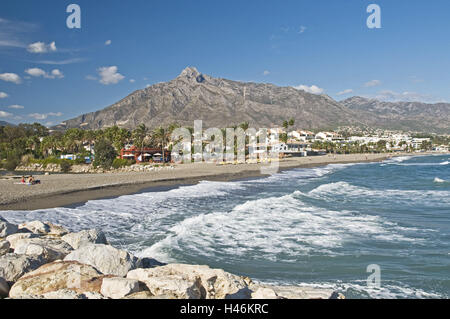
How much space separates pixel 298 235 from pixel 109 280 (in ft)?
31.9

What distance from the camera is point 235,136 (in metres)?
89.0

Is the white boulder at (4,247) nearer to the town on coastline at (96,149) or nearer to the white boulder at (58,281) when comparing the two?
the white boulder at (58,281)

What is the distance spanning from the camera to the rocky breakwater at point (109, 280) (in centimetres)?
598

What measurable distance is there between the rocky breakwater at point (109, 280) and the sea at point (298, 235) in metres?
2.92

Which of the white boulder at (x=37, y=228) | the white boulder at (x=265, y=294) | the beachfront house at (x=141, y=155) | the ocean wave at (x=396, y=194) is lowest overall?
the ocean wave at (x=396, y=194)

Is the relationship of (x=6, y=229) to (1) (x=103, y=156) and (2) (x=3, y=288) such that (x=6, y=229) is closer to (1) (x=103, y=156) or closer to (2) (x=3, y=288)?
(2) (x=3, y=288)

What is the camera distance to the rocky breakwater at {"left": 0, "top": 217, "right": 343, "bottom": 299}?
5.98 m

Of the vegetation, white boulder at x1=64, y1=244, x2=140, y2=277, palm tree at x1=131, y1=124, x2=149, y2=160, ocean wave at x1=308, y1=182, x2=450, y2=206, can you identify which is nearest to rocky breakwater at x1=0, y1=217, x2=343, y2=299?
white boulder at x1=64, y1=244, x2=140, y2=277

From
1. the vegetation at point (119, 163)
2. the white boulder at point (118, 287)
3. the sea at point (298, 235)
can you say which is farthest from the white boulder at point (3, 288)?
the vegetation at point (119, 163)

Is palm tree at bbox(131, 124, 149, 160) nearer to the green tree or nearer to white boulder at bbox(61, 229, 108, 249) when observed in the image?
the green tree

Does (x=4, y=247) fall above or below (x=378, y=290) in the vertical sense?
above

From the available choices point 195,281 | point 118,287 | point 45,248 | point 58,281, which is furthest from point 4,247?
point 195,281

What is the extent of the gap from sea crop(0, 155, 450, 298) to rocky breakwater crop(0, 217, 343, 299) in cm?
292

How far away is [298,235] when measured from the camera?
14.3 meters
